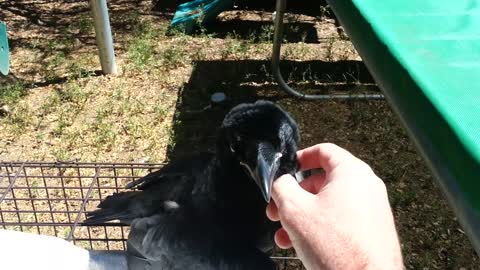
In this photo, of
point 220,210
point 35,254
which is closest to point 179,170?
point 220,210

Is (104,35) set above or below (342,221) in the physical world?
below

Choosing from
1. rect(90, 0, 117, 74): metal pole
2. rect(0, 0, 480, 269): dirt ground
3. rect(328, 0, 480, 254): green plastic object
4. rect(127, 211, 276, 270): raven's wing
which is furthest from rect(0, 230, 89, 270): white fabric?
rect(90, 0, 117, 74): metal pole

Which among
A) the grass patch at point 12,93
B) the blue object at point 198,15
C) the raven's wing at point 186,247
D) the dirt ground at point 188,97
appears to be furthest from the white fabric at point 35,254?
the blue object at point 198,15

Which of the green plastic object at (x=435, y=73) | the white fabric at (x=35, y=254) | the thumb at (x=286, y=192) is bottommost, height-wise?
the white fabric at (x=35, y=254)

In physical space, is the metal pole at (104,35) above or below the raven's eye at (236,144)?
below

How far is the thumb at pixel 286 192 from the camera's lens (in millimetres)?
997

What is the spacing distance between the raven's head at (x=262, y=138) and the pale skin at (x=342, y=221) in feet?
0.45

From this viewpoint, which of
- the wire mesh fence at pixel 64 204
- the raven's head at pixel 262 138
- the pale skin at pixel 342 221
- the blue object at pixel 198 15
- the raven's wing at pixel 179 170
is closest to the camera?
the pale skin at pixel 342 221

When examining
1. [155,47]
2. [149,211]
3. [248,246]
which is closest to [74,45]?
[155,47]

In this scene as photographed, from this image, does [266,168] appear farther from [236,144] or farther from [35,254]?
[35,254]

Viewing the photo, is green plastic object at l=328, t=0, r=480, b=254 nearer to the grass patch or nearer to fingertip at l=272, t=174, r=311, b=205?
fingertip at l=272, t=174, r=311, b=205

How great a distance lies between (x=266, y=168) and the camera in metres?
1.11

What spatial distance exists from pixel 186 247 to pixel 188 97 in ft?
6.34

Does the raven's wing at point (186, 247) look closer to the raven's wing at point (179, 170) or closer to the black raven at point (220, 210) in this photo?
the black raven at point (220, 210)
